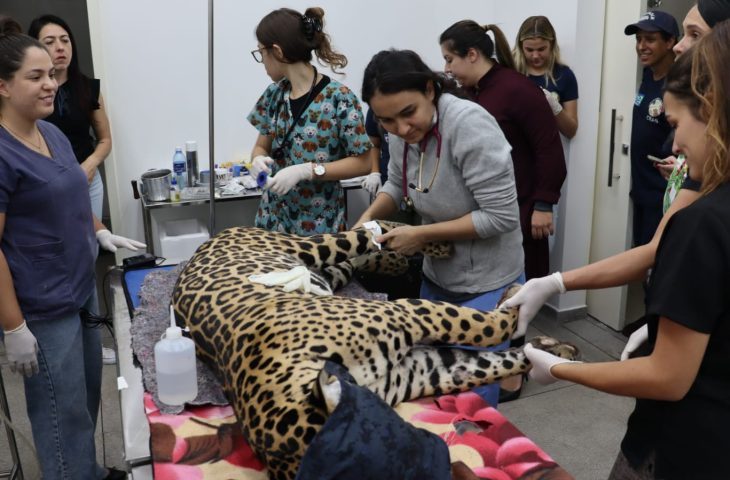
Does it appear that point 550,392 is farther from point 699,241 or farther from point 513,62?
point 699,241

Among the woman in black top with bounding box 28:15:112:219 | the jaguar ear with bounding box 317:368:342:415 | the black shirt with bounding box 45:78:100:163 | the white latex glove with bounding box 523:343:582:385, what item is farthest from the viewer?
the black shirt with bounding box 45:78:100:163

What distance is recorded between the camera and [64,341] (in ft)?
6.45

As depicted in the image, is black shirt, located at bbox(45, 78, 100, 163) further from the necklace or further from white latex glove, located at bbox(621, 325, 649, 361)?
white latex glove, located at bbox(621, 325, 649, 361)

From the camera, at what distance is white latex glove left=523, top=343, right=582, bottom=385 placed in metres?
1.45

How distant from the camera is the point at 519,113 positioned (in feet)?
9.60

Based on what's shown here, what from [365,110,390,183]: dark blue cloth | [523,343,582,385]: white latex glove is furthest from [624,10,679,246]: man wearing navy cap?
[523,343,582,385]: white latex glove

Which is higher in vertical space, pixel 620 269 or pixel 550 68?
pixel 550 68

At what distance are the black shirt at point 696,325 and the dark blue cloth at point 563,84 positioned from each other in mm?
2514

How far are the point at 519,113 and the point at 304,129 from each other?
38.2 inches

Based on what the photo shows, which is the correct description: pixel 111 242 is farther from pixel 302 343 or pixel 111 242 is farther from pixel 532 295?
pixel 532 295

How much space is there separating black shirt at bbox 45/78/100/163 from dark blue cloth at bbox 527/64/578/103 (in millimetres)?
2205

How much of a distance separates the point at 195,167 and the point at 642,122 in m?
2.29

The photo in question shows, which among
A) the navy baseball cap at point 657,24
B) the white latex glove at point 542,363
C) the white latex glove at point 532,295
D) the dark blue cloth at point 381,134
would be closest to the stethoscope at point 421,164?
the white latex glove at point 532,295

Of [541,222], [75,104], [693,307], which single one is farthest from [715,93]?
[75,104]
